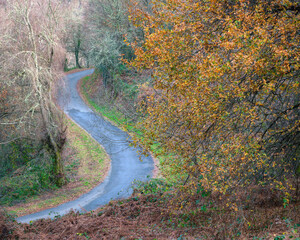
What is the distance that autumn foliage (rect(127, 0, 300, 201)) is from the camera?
6.22m

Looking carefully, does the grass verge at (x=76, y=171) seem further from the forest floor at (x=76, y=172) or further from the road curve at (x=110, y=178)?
the road curve at (x=110, y=178)

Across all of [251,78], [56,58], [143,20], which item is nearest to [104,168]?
[56,58]

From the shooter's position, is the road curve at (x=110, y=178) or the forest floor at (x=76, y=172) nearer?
the road curve at (x=110, y=178)

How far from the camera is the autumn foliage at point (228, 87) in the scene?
6219mm

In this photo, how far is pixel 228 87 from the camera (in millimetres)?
6484

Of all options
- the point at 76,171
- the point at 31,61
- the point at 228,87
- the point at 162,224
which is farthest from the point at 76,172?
the point at 228,87

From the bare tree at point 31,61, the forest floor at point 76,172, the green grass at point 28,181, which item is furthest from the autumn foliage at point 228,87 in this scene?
the green grass at point 28,181

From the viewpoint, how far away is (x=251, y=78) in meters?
6.46

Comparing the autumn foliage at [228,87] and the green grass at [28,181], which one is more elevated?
the autumn foliage at [228,87]

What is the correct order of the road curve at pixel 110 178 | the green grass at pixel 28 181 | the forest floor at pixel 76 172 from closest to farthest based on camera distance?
the road curve at pixel 110 178, the forest floor at pixel 76 172, the green grass at pixel 28 181

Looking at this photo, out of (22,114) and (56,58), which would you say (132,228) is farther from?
(56,58)

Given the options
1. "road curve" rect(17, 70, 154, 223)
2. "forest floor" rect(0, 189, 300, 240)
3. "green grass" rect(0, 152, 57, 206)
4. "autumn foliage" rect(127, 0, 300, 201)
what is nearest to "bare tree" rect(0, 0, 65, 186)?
"road curve" rect(17, 70, 154, 223)

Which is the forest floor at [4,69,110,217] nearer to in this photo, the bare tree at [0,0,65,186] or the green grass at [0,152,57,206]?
the green grass at [0,152,57,206]

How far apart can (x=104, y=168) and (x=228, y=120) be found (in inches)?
761
